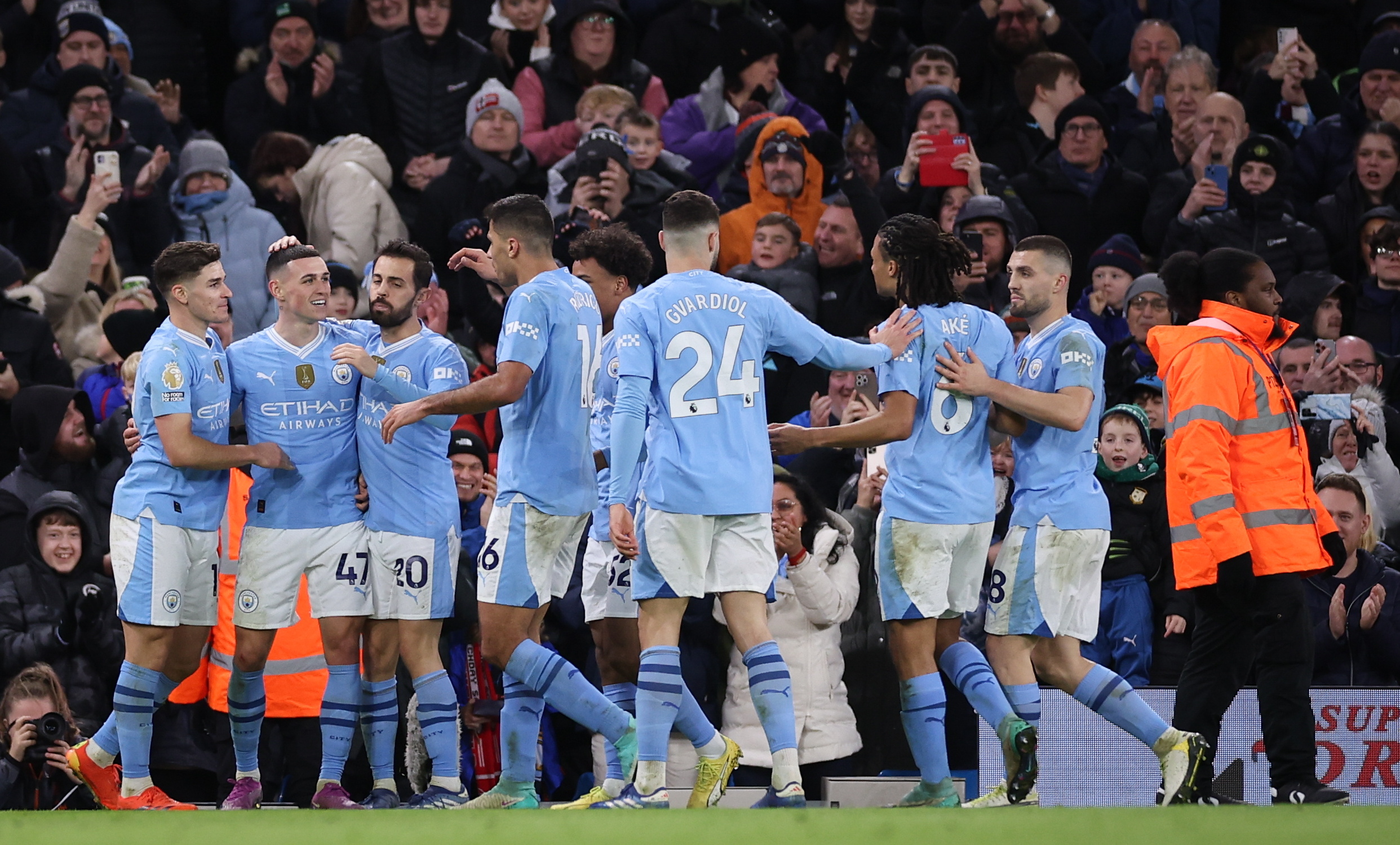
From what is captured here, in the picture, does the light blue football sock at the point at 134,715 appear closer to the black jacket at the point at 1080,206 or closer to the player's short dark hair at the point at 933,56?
the black jacket at the point at 1080,206

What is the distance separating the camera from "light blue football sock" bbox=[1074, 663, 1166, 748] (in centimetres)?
720

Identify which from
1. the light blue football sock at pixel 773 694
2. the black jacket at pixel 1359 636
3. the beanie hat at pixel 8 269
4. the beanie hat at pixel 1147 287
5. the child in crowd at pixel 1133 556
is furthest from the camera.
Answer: the beanie hat at pixel 8 269

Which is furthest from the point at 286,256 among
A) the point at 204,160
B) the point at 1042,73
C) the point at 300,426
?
the point at 1042,73

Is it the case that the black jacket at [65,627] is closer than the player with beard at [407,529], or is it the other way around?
the player with beard at [407,529]

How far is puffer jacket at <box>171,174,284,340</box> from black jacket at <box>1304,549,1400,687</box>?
7148 millimetres

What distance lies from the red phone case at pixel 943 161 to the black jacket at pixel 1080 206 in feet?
2.29

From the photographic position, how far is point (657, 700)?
677 cm

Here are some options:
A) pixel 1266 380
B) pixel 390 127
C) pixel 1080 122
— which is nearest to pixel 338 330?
pixel 1266 380

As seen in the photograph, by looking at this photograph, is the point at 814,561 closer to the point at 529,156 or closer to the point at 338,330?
the point at 338,330

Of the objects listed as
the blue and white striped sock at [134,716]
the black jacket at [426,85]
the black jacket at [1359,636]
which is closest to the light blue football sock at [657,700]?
the blue and white striped sock at [134,716]

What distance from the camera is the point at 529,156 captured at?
1236 centimetres

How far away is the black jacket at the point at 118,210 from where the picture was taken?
12.2 meters

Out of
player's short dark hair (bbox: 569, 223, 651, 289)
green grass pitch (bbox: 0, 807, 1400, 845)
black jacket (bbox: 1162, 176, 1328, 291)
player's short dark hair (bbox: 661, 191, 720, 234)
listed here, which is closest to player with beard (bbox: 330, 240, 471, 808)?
player's short dark hair (bbox: 569, 223, 651, 289)

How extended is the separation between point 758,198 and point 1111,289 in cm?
257
